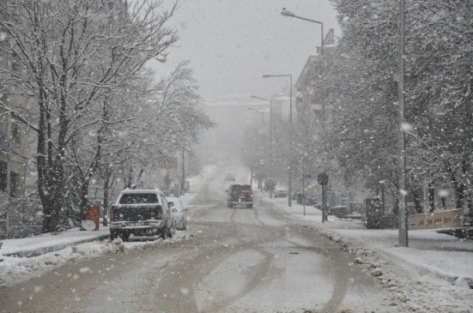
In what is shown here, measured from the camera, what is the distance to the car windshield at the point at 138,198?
69.0 feet

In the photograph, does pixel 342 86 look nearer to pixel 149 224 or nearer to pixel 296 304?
pixel 149 224

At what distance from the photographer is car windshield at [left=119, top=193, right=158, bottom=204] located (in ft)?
69.0

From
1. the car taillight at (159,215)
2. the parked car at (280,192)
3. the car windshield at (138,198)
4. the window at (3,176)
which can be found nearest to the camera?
the car taillight at (159,215)

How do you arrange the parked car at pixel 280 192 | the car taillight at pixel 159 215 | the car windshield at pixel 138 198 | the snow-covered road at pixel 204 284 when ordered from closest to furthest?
1. the snow-covered road at pixel 204 284
2. the car taillight at pixel 159 215
3. the car windshield at pixel 138 198
4. the parked car at pixel 280 192

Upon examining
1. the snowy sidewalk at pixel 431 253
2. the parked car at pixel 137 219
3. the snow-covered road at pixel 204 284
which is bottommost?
the snow-covered road at pixel 204 284

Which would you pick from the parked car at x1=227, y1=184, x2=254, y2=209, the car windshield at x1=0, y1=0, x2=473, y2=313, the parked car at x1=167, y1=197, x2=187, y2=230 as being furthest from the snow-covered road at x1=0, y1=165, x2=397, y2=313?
the parked car at x1=227, y1=184, x2=254, y2=209

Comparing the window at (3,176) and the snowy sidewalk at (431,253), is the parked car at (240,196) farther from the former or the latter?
the snowy sidewalk at (431,253)

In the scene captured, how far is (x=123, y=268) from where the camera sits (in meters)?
12.6

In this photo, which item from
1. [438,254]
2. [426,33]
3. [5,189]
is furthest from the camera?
[5,189]

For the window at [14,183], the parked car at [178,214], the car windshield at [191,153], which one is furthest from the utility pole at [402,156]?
the window at [14,183]

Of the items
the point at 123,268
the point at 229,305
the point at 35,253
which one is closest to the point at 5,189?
the point at 35,253

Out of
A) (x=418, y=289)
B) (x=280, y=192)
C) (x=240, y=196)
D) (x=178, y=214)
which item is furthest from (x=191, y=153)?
(x=280, y=192)

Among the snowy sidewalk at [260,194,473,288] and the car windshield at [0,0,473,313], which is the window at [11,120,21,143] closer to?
the car windshield at [0,0,473,313]

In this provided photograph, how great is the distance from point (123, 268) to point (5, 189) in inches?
695
